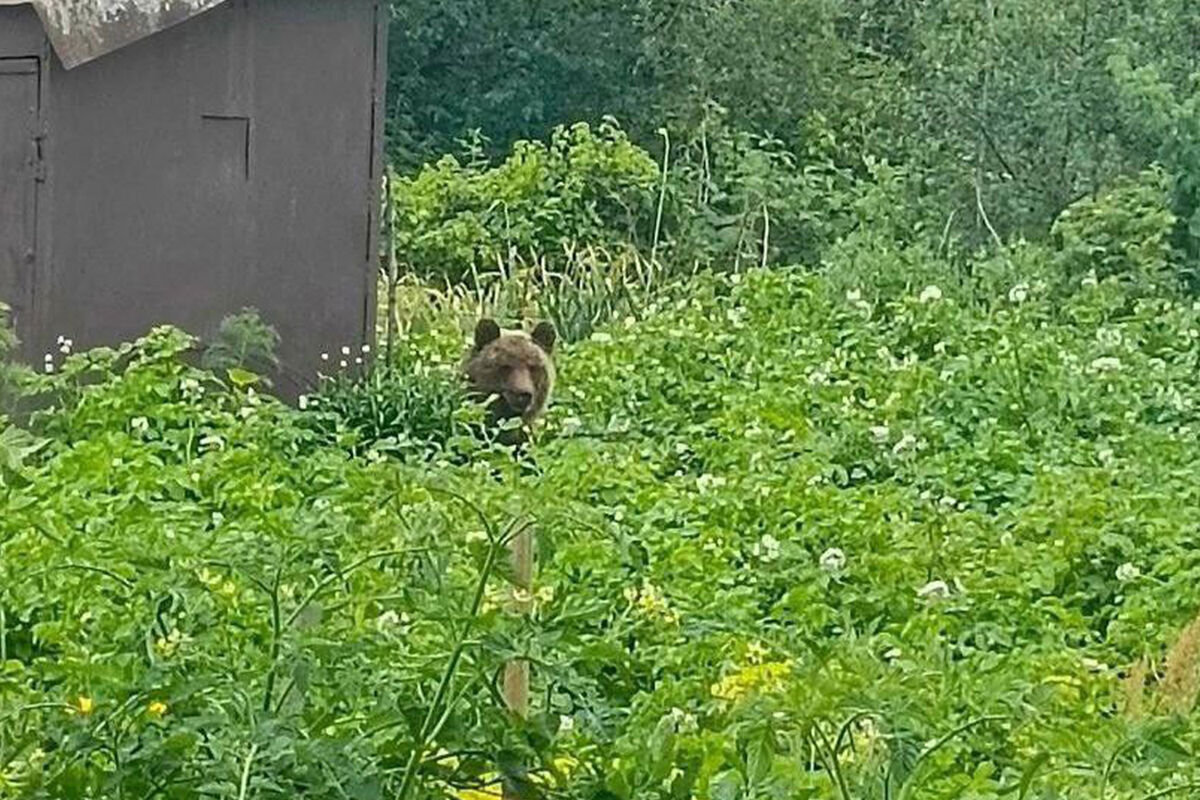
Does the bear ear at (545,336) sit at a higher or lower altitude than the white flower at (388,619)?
lower

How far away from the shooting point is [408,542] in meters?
4.56

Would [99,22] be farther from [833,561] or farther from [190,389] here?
[833,561]

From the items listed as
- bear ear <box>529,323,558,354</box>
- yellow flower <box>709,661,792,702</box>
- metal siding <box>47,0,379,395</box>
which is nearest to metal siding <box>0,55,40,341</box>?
metal siding <box>47,0,379,395</box>

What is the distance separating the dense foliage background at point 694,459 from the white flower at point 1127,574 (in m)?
0.02

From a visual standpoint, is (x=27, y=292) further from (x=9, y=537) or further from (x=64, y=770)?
(x=64, y=770)

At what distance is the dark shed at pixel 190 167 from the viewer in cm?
1049

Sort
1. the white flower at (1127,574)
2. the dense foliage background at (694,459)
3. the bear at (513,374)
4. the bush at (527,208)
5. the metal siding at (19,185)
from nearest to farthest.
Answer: the dense foliage background at (694,459), the white flower at (1127,574), the metal siding at (19,185), the bear at (513,374), the bush at (527,208)

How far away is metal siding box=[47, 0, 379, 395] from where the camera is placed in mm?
10789

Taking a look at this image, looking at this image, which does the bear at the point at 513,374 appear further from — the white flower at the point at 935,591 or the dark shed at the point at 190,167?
the white flower at the point at 935,591

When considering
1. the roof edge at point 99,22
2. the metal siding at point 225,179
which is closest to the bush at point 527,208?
the metal siding at point 225,179

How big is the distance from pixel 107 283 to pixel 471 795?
7392 millimetres

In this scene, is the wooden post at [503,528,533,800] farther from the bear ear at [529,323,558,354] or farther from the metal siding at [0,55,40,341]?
the bear ear at [529,323,558,354]

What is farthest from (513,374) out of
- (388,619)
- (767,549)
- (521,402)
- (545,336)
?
(388,619)

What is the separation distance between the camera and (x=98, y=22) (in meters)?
10.6
